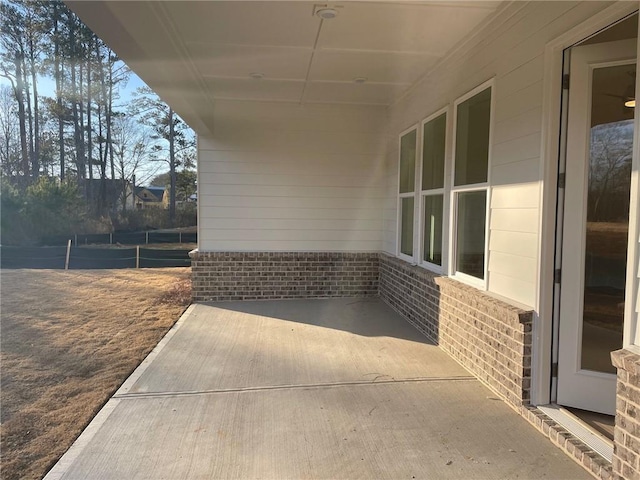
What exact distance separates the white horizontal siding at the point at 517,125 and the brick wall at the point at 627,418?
925 millimetres

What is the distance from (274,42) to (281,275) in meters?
3.52

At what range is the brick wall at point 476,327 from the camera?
2.87m

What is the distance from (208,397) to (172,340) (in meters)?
1.58

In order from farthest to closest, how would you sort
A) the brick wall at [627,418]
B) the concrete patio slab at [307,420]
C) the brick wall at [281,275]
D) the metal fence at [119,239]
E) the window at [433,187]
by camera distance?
the metal fence at [119,239]
the brick wall at [281,275]
the window at [433,187]
the concrete patio slab at [307,420]
the brick wall at [627,418]

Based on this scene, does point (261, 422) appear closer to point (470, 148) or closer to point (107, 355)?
point (107, 355)

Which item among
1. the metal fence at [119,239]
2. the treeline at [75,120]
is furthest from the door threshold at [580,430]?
the treeline at [75,120]

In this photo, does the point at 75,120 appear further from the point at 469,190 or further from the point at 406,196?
the point at 469,190

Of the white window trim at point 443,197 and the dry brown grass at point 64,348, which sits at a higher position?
the white window trim at point 443,197

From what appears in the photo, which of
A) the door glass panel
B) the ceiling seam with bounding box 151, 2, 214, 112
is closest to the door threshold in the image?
the door glass panel

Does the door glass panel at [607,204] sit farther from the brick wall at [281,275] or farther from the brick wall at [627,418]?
the brick wall at [281,275]

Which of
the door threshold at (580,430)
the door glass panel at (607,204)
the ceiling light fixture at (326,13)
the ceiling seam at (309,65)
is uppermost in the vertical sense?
the ceiling seam at (309,65)

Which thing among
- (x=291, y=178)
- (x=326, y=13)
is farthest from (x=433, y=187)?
(x=291, y=178)

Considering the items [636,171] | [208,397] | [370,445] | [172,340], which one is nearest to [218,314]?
[172,340]

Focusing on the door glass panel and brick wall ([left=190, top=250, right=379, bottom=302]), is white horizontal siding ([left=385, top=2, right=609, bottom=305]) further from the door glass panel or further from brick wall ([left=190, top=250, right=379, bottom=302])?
brick wall ([left=190, top=250, right=379, bottom=302])
